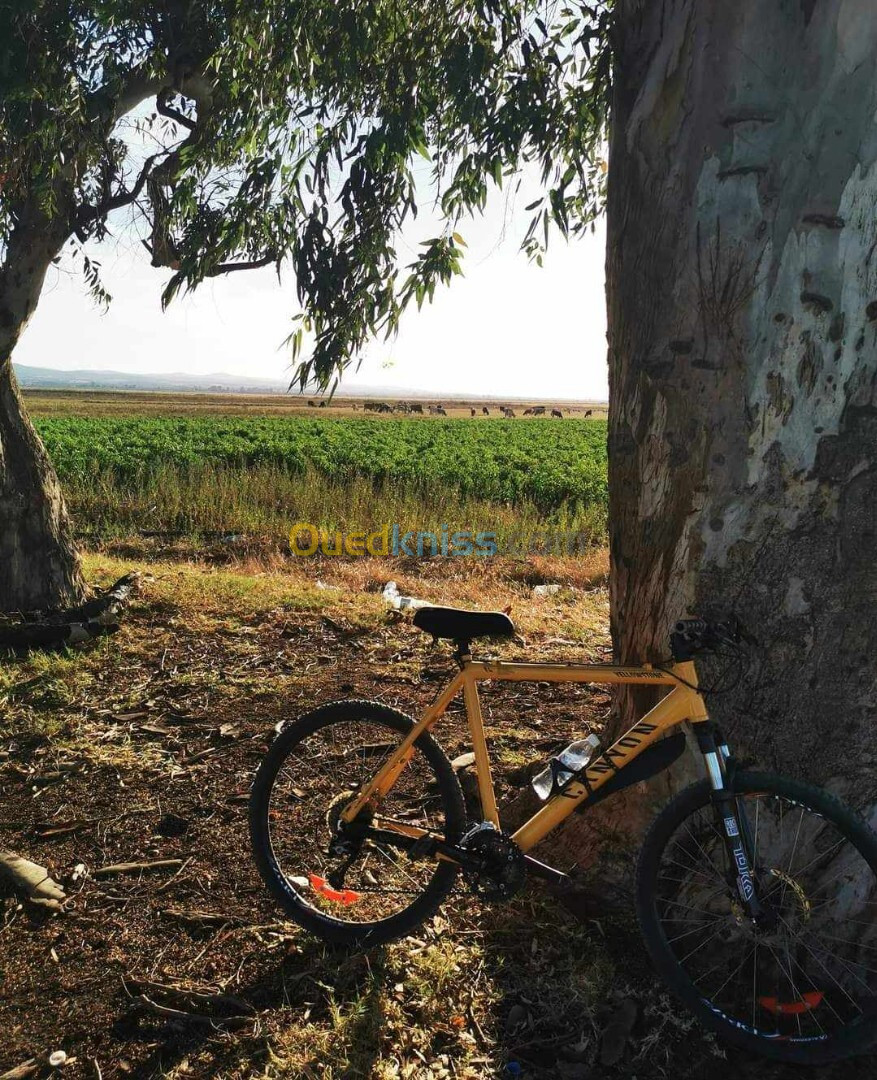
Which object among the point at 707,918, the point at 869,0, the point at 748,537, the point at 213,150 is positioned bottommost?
the point at 707,918

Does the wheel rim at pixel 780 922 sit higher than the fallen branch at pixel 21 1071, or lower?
higher

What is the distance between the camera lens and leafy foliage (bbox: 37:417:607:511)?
53.4 ft

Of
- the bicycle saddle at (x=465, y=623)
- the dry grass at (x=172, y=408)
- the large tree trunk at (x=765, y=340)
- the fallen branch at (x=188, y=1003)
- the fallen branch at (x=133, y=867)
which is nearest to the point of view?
the large tree trunk at (x=765, y=340)

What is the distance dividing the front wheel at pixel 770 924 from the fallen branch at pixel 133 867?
6.20 ft

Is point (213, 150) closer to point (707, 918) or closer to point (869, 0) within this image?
point (869, 0)

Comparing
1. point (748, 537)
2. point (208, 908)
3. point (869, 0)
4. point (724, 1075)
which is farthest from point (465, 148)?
point (724, 1075)

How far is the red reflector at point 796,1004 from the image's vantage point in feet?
8.59

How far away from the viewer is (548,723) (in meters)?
4.87

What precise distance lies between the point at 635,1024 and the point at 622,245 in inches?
99.5

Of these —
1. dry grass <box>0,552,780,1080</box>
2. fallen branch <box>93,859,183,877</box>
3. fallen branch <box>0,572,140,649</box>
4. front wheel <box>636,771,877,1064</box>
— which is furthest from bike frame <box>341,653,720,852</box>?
fallen branch <box>0,572,140,649</box>

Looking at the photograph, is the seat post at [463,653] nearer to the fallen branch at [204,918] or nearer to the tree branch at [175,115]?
the fallen branch at [204,918]

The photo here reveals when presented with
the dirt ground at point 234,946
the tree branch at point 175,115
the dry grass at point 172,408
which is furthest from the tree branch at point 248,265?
the dry grass at point 172,408

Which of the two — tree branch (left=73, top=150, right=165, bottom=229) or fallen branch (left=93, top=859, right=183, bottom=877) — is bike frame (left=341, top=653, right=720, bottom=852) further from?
tree branch (left=73, top=150, right=165, bottom=229)

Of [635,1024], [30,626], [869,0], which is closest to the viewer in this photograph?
[869,0]
